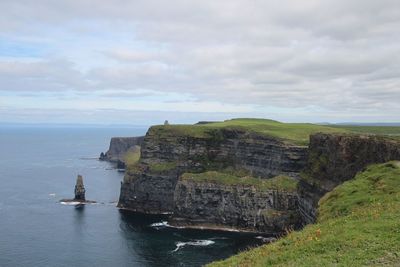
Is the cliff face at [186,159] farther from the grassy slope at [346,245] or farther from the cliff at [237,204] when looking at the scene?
the grassy slope at [346,245]

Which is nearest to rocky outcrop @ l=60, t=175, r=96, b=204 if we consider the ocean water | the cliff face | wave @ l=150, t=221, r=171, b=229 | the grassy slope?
the ocean water

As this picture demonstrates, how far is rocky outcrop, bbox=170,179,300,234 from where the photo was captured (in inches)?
4141

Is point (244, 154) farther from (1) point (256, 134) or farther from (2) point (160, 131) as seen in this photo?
(2) point (160, 131)

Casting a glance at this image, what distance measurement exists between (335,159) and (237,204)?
3097 cm

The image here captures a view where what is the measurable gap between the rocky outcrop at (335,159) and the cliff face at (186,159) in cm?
2113

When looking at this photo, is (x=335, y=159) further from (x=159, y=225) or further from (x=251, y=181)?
(x=159, y=225)

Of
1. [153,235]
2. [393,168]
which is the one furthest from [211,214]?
[393,168]

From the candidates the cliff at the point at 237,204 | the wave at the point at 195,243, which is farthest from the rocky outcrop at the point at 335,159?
the wave at the point at 195,243

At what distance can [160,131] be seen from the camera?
5669 inches

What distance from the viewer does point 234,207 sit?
11012 centimetres

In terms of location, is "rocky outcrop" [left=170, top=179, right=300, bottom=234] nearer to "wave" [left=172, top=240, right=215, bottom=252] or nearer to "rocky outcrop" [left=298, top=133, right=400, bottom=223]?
"rocky outcrop" [left=298, top=133, right=400, bottom=223]

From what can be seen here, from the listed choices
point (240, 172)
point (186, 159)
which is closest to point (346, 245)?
point (240, 172)

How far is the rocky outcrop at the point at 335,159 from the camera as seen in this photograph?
75.0 metres

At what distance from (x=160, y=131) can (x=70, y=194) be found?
121 feet
